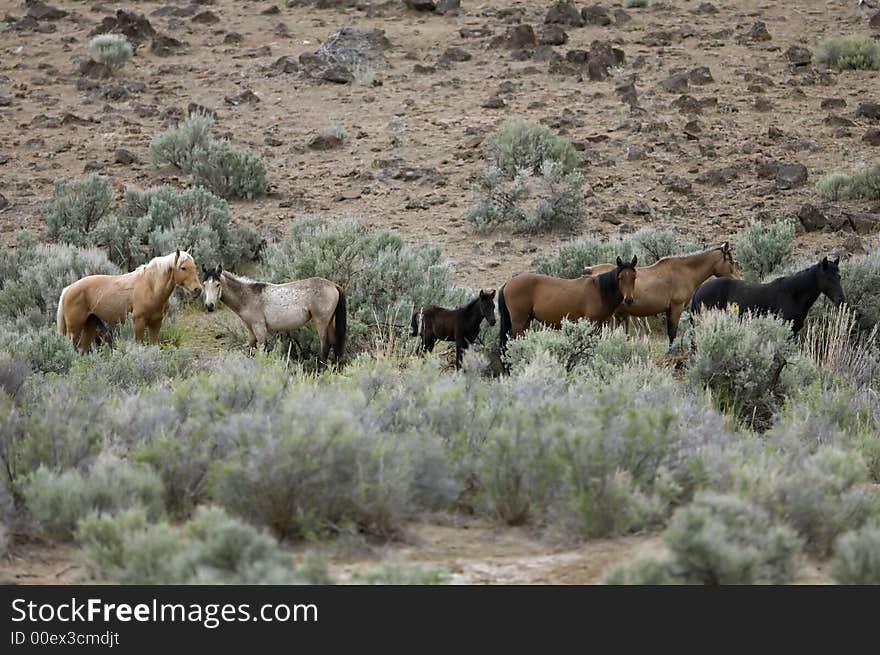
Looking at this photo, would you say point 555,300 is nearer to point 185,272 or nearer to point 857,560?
point 185,272

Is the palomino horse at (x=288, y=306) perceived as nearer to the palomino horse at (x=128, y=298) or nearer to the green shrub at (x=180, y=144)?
the palomino horse at (x=128, y=298)

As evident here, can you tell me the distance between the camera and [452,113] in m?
24.7

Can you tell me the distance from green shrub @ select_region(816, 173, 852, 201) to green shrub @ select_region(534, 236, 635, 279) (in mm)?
4708

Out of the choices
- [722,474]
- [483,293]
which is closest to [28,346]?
[483,293]

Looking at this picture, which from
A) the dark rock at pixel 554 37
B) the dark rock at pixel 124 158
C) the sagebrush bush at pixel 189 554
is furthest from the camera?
the dark rock at pixel 554 37

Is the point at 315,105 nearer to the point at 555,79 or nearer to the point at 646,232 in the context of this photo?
the point at 555,79

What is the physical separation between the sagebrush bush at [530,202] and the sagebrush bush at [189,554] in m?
13.8

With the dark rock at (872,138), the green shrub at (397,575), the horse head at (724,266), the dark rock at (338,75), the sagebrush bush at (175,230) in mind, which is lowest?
the sagebrush bush at (175,230)

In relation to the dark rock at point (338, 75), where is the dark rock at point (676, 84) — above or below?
above

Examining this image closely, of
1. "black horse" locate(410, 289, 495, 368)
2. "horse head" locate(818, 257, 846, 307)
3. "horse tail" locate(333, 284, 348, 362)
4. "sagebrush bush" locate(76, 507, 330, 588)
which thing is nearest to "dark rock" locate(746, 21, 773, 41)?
"horse head" locate(818, 257, 846, 307)

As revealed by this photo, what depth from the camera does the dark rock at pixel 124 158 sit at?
22.7m

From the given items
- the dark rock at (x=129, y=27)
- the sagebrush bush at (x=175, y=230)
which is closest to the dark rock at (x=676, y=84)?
the sagebrush bush at (x=175, y=230)

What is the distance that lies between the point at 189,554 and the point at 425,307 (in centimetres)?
827
